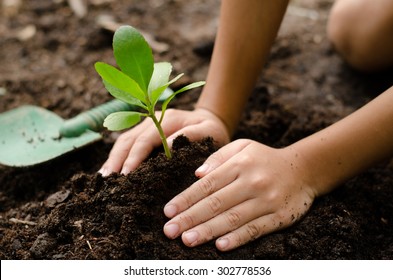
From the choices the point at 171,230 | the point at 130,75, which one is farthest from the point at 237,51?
the point at 171,230

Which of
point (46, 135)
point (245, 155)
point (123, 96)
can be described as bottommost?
point (46, 135)

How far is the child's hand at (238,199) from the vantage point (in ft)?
3.83

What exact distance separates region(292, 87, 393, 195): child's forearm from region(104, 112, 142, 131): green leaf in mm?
457

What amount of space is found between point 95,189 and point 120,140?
0.20 meters

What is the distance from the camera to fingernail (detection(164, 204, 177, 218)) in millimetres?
1180

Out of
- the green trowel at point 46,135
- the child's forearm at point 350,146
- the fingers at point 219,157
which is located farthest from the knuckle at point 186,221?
the green trowel at point 46,135

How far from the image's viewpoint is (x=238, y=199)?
1.20 m

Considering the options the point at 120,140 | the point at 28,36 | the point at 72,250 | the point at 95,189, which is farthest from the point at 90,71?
the point at 72,250

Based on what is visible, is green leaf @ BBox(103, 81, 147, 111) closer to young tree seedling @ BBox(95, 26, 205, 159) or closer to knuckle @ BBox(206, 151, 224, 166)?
young tree seedling @ BBox(95, 26, 205, 159)

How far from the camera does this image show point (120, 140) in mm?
1439

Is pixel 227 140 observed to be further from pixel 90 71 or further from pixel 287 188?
pixel 90 71

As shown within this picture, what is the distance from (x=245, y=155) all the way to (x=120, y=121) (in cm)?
33

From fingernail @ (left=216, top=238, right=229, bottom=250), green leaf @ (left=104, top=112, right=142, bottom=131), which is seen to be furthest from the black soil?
green leaf @ (left=104, top=112, right=142, bottom=131)

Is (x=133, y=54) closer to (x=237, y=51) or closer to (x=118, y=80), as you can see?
(x=118, y=80)
